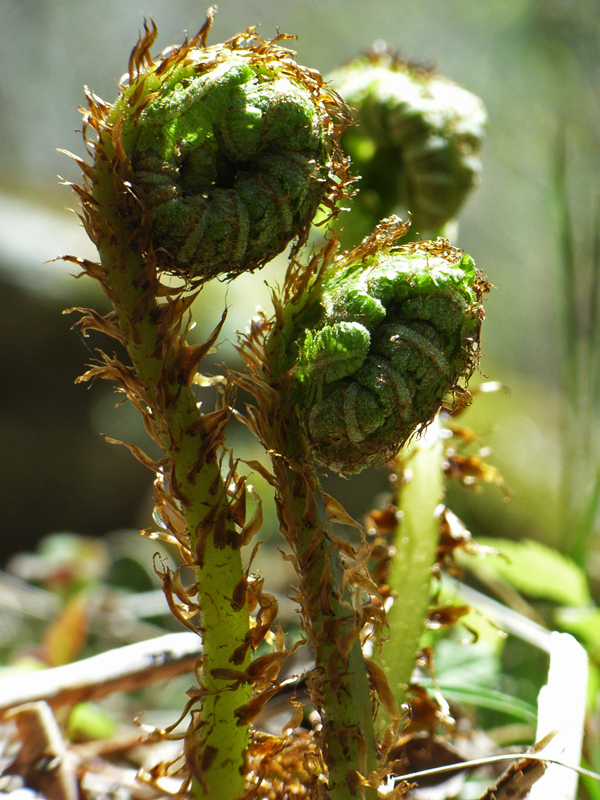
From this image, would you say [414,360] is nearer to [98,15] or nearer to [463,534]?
[463,534]

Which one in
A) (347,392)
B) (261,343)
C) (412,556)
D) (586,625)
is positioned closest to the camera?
(347,392)

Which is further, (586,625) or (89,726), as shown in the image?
(89,726)

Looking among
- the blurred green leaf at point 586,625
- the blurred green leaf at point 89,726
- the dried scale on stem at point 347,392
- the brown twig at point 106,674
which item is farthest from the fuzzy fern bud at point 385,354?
the blurred green leaf at point 89,726

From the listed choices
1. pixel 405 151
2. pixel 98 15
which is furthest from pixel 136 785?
pixel 98 15

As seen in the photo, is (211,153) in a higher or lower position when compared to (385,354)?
higher

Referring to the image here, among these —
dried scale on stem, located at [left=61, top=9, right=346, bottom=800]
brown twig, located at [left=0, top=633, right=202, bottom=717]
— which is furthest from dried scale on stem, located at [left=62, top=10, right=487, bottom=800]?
brown twig, located at [left=0, top=633, right=202, bottom=717]

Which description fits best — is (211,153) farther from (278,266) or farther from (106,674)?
(278,266)

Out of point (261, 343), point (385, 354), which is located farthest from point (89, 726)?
point (385, 354)

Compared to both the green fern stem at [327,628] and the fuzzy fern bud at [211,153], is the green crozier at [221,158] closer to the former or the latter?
the fuzzy fern bud at [211,153]
